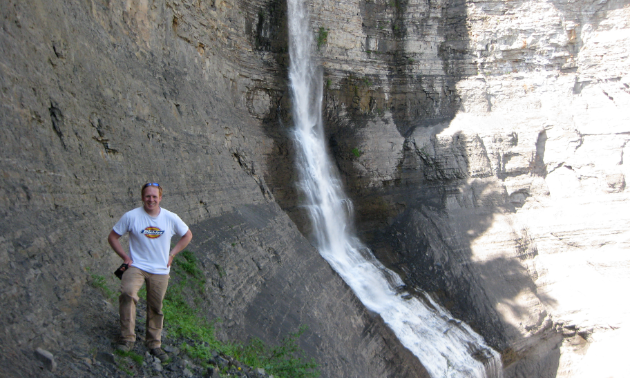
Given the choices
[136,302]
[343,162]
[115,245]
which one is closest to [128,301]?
[136,302]

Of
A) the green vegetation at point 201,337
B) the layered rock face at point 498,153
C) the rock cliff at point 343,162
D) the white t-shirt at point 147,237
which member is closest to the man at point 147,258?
the white t-shirt at point 147,237

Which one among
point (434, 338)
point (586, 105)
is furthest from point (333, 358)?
point (586, 105)

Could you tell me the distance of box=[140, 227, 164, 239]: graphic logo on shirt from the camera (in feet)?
11.9

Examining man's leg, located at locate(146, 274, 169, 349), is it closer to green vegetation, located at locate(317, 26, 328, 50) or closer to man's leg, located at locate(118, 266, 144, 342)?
man's leg, located at locate(118, 266, 144, 342)

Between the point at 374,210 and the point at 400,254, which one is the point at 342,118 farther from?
the point at 400,254

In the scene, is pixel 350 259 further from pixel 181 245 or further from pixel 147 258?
pixel 147 258

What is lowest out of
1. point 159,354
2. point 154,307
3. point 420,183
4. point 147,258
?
point 420,183

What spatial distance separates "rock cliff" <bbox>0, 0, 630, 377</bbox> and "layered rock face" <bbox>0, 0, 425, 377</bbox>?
31 millimetres

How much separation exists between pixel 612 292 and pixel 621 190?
365 cm

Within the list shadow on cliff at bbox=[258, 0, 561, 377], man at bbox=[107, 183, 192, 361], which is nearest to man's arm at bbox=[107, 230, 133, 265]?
man at bbox=[107, 183, 192, 361]

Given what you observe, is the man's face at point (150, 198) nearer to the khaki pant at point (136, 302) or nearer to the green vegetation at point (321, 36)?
the khaki pant at point (136, 302)

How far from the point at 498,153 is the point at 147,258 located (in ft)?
49.6

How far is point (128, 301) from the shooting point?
3576 millimetres

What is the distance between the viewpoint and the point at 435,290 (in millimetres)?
13516
